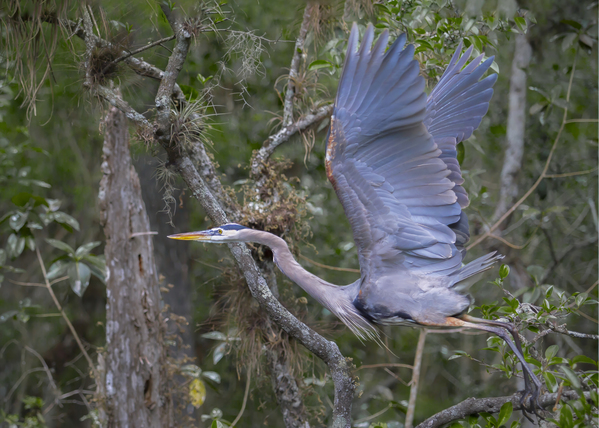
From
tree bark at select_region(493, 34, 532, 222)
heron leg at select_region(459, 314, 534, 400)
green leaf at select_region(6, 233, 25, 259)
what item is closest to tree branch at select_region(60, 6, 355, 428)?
heron leg at select_region(459, 314, 534, 400)

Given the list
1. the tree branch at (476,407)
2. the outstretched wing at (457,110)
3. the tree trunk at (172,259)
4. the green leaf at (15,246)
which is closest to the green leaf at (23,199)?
the green leaf at (15,246)

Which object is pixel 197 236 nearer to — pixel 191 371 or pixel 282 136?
pixel 282 136

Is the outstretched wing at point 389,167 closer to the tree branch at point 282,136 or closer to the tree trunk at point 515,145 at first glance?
the tree branch at point 282,136

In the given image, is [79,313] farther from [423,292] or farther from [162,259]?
[423,292]

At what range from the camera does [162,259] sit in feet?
11.7

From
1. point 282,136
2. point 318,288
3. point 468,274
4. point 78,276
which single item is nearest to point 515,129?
point 282,136

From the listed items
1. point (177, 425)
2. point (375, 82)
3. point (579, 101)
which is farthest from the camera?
point (579, 101)

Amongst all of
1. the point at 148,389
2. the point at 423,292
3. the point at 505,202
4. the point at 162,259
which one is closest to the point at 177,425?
the point at 148,389

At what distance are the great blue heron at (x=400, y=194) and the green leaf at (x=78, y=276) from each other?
125 cm

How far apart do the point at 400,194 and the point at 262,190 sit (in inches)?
30.9

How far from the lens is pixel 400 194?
5.48 feet

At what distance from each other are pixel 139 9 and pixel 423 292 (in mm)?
1809

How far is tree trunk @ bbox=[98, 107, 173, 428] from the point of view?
2.45 meters

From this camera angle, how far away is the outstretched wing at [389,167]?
152cm
